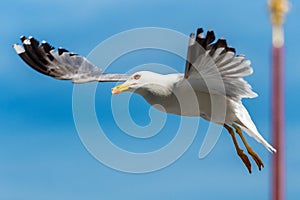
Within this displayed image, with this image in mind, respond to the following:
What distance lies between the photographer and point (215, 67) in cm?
1290

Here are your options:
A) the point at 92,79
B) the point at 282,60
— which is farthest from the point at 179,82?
the point at 282,60

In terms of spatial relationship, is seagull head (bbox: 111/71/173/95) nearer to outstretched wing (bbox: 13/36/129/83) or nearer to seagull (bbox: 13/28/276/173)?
seagull (bbox: 13/28/276/173)

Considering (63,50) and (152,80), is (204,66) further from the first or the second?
(63,50)

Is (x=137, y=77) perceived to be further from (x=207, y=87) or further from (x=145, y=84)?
(x=207, y=87)

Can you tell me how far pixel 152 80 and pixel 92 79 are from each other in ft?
10.5

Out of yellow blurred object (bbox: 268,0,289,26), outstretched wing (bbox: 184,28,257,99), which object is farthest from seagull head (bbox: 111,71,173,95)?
yellow blurred object (bbox: 268,0,289,26)

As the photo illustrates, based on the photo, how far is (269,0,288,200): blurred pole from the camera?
104 inches

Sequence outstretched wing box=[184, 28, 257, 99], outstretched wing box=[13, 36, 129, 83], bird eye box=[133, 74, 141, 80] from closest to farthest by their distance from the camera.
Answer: outstretched wing box=[184, 28, 257, 99], bird eye box=[133, 74, 141, 80], outstretched wing box=[13, 36, 129, 83]

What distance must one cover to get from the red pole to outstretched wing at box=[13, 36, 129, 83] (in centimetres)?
1477

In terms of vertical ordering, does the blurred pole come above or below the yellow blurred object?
below

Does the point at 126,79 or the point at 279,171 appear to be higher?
the point at 126,79

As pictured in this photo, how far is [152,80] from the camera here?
14.1 meters

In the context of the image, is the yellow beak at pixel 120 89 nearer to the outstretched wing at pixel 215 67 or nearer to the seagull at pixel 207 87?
the seagull at pixel 207 87

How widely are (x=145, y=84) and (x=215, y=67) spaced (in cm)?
186
